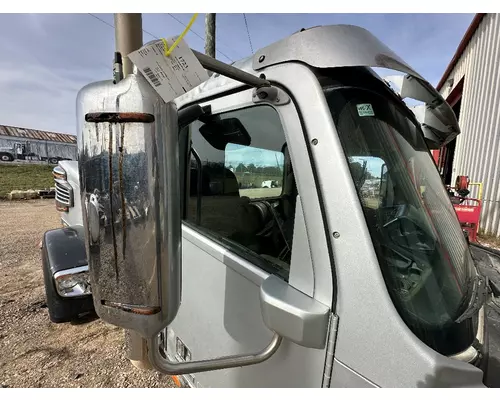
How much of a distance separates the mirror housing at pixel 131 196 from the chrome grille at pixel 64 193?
8.40 ft

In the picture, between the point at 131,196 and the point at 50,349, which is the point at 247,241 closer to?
the point at 131,196

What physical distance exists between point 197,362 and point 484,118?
8663mm

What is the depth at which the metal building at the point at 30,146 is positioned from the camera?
27.6 metres

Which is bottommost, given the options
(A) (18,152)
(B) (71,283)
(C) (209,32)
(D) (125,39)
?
(B) (71,283)

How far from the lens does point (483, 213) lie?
671cm

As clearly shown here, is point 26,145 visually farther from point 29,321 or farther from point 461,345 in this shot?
point 461,345

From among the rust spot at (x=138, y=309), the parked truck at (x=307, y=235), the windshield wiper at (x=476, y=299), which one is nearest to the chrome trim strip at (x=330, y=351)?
the parked truck at (x=307, y=235)

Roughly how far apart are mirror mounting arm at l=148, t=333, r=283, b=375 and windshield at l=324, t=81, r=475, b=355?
43 centimetres

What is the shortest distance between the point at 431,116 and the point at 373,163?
2.56ft

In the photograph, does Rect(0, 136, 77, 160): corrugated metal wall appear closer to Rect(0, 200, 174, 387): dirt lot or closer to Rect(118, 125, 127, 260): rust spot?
Rect(0, 200, 174, 387): dirt lot

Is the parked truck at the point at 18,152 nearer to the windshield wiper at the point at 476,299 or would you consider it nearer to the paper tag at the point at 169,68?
the paper tag at the point at 169,68

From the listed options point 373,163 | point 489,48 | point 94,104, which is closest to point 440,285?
point 373,163

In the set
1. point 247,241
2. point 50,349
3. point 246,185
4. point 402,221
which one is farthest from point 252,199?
point 50,349

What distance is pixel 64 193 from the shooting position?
10.1 ft
